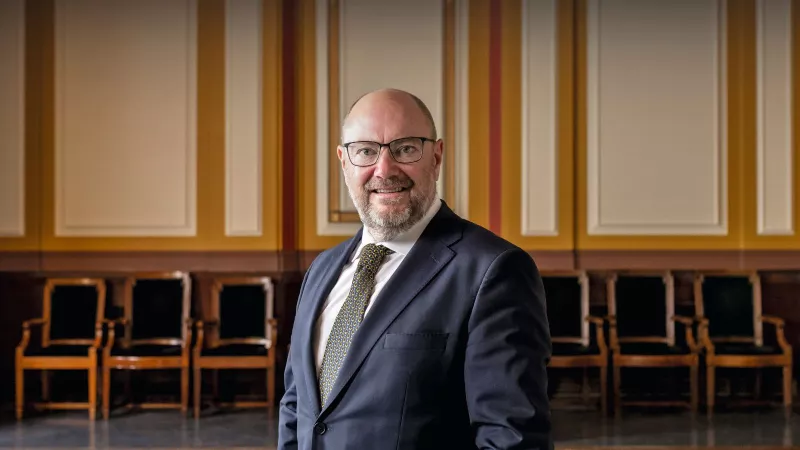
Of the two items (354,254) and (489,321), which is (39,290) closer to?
(354,254)

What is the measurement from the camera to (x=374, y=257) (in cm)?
152

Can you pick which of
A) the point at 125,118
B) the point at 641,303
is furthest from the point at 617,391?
the point at 125,118

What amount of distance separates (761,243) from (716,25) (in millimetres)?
1544

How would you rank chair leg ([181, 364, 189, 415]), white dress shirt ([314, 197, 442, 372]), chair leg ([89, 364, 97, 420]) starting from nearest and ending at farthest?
white dress shirt ([314, 197, 442, 372]), chair leg ([89, 364, 97, 420]), chair leg ([181, 364, 189, 415])

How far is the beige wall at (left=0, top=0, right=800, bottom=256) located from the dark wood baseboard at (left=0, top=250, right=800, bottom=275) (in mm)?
65

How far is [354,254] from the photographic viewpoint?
1662 millimetres

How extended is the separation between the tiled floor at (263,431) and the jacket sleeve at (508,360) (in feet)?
10.9

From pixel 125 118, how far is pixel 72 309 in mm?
1358

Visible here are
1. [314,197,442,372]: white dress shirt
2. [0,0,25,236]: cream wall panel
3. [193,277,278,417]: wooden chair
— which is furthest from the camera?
[0,0,25,236]: cream wall panel

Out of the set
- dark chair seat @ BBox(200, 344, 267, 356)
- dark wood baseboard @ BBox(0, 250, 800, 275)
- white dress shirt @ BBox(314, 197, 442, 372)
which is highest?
white dress shirt @ BBox(314, 197, 442, 372)

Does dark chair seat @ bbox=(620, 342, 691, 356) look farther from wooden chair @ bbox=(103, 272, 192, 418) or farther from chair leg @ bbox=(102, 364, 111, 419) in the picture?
chair leg @ bbox=(102, 364, 111, 419)

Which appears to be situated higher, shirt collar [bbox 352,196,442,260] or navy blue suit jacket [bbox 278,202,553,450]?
shirt collar [bbox 352,196,442,260]

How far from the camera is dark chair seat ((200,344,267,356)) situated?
5176 mm

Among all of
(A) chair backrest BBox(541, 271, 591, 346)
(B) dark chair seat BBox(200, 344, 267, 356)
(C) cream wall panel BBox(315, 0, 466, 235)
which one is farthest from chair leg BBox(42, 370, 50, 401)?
(A) chair backrest BBox(541, 271, 591, 346)
